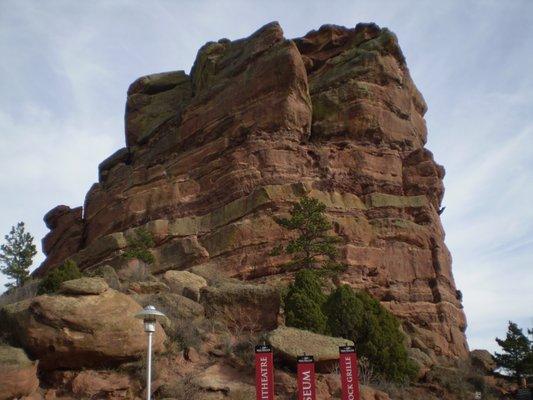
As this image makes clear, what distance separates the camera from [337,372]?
824 inches

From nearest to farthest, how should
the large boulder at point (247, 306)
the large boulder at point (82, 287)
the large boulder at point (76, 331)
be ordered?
the large boulder at point (76, 331) → the large boulder at point (82, 287) → the large boulder at point (247, 306)

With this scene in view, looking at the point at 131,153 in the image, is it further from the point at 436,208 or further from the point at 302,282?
the point at 302,282

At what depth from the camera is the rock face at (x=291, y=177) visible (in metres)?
38.3

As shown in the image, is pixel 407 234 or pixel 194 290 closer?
pixel 194 290

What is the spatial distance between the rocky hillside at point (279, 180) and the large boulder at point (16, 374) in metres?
9.30

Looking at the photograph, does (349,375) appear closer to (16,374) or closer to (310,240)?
(16,374)

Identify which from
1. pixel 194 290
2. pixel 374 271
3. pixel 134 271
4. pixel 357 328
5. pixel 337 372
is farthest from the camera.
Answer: pixel 374 271

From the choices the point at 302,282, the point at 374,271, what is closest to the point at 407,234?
the point at 374,271

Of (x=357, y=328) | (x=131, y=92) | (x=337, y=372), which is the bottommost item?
(x=337, y=372)

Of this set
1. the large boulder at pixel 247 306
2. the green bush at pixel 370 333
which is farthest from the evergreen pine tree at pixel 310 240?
the large boulder at pixel 247 306

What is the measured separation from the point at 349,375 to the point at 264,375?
252 cm

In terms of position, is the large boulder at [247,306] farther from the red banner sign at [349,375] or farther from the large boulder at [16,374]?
the large boulder at [16,374]

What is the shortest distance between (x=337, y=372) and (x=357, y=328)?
4109 millimetres

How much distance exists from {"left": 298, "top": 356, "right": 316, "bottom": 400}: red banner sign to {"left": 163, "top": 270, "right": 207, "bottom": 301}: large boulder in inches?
331
